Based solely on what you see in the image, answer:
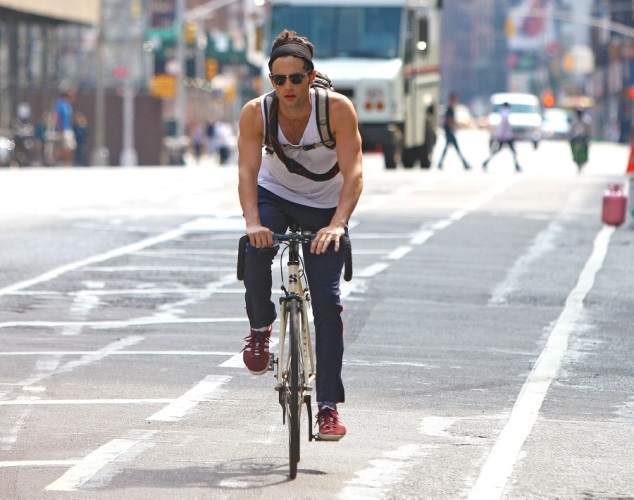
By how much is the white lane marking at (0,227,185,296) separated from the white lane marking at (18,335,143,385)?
321cm

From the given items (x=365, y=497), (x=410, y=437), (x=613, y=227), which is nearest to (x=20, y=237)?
(x=613, y=227)

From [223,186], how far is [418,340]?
64.2 ft

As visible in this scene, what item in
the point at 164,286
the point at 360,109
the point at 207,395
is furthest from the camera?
the point at 360,109

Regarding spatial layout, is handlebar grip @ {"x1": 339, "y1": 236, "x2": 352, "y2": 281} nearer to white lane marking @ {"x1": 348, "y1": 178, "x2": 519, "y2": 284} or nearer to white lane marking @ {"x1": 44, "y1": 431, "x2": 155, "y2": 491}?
white lane marking @ {"x1": 44, "y1": 431, "x2": 155, "y2": 491}

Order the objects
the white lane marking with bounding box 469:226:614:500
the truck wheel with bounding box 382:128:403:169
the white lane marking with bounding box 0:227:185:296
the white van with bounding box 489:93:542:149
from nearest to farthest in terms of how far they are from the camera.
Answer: the white lane marking with bounding box 469:226:614:500, the white lane marking with bounding box 0:227:185:296, the truck wheel with bounding box 382:128:403:169, the white van with bounding box 489:93:542:149

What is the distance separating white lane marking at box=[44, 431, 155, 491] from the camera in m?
7.17

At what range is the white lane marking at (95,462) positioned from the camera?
7172 millimetres

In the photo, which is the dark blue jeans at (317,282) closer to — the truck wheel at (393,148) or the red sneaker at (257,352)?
the red sneaker at (257,352)

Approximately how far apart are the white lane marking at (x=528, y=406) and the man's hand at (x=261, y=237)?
129cm

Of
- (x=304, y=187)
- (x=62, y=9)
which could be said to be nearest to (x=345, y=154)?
(x=304, y=187)

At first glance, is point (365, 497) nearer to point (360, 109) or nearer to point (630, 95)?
point (360, 109)

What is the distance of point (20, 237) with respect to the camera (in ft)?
67.0

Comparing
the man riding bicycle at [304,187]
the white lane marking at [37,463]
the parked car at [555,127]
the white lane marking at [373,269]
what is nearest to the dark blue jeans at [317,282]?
the man riding bicycle at [304,187]

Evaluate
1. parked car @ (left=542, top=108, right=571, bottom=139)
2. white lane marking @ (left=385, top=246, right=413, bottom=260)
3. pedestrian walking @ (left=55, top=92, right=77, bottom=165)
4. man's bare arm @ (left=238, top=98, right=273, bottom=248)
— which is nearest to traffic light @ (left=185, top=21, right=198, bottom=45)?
pedestrian walking @ (left=55, top=92, right=77, bottom=165)
